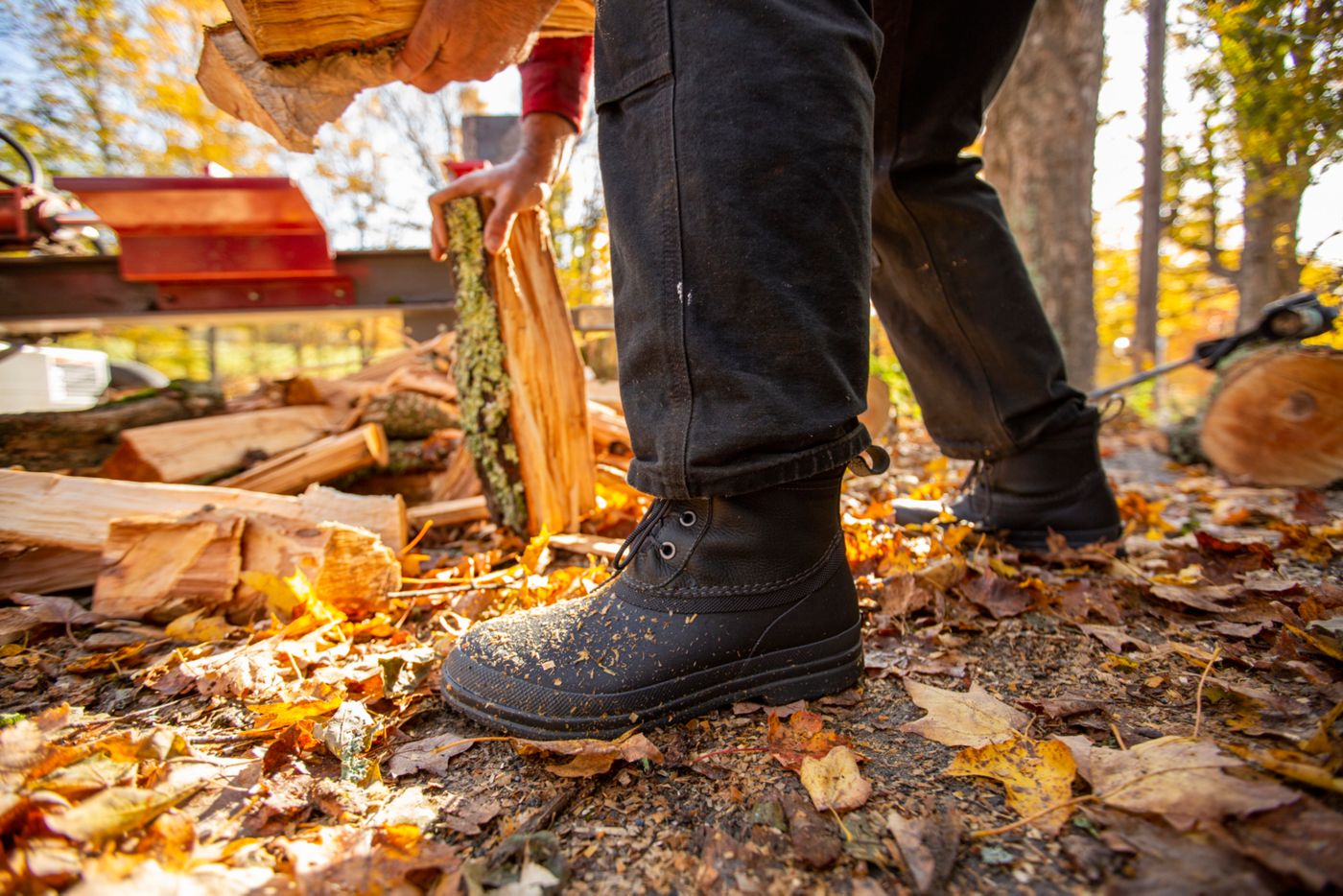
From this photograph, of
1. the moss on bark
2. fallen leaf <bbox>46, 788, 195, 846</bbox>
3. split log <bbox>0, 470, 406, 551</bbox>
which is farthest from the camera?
the moss on bark

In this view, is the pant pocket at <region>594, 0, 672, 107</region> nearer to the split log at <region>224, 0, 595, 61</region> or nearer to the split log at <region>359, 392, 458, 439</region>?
the split log at <region>224, 0, 595, 61</region>

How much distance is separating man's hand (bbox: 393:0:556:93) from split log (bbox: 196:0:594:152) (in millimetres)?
26

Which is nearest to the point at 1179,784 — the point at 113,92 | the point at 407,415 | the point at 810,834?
the point at 810,834

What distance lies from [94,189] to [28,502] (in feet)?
7.04

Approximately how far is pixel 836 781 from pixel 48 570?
186 cm

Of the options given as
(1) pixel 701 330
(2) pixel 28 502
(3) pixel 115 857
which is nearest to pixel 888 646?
(1) pixel 701 330

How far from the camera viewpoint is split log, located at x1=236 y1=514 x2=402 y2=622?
1357 mm

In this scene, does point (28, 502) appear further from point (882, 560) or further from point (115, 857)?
point (882, 560)

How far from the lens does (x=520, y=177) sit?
5.51ft

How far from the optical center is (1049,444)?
150cm

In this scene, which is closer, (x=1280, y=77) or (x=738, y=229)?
(x=738, y=229)

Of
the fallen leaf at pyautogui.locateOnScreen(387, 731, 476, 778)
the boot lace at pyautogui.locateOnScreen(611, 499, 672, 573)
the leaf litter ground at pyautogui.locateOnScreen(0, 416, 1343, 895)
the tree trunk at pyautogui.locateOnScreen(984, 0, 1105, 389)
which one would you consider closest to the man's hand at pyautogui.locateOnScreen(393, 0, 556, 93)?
the boot lace at pyautogui.locateOnScreen(611, 499, 672, 573)

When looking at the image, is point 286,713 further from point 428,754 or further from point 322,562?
point 322,562

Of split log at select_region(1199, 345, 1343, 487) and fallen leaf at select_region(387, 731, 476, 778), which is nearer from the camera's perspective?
fallen leaf at select_region(387, 731, 476, 778)
